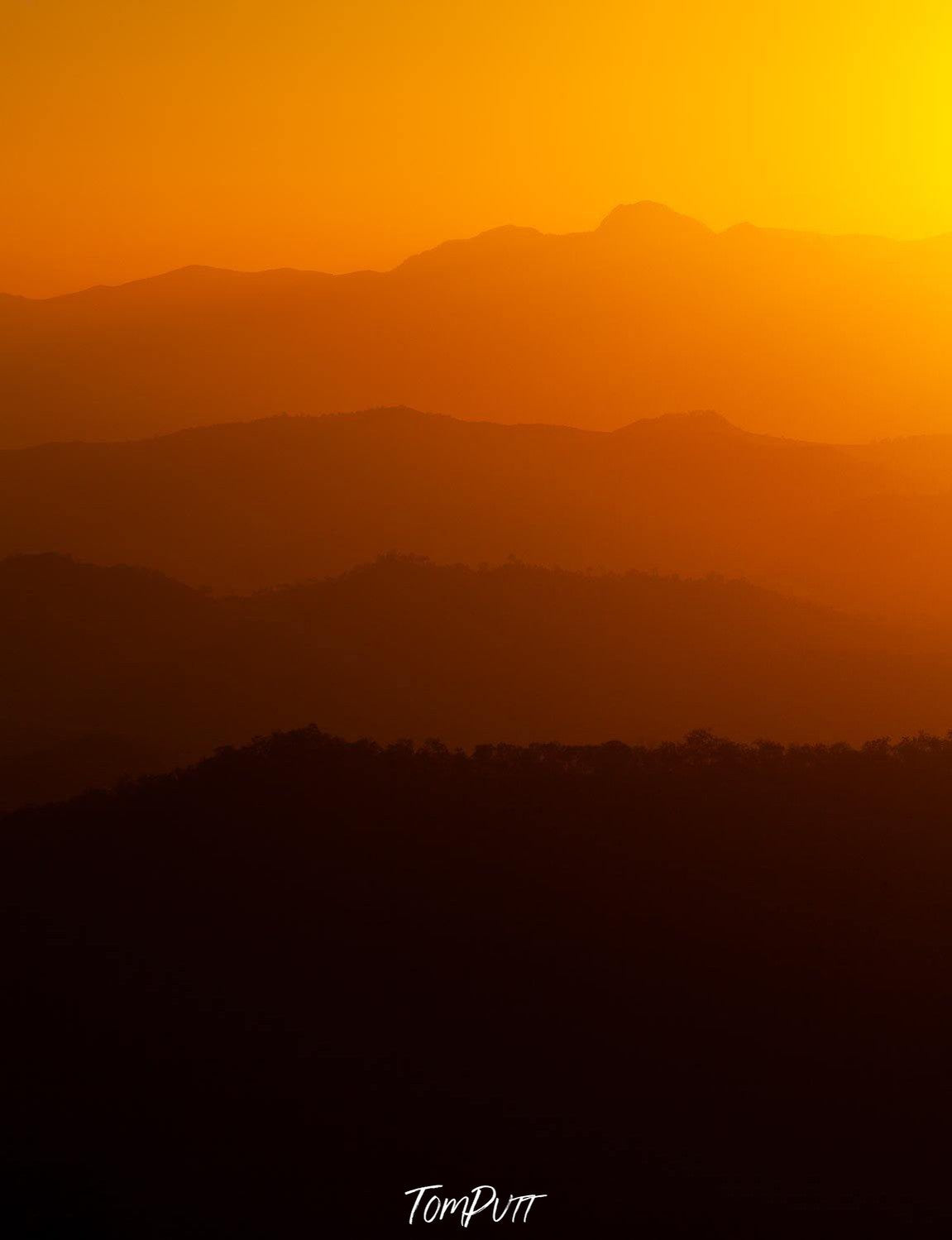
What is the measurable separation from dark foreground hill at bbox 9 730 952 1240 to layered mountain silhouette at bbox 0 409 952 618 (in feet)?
275

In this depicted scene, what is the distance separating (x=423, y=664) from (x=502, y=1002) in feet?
218

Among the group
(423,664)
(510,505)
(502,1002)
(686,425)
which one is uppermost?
(686,425)

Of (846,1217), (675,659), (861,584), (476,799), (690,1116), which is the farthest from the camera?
(861,584)

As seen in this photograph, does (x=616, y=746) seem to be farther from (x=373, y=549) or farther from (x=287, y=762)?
(x=373, y=549)

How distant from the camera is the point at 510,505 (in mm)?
147875

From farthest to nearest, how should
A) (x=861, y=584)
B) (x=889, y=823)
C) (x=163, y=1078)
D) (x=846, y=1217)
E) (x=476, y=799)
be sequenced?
(x=861, y=584) → (x=476, y=799) → (x=889, y=823) → (x=163, y=1078) → (x=846, y=1217)

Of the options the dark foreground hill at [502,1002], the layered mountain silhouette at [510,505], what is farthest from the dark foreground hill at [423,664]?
the dark foreground hill at [502,1002]

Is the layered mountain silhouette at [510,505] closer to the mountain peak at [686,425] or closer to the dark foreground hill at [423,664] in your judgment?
the mountain peak at [686,425]

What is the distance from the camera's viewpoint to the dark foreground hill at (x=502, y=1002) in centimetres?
2772

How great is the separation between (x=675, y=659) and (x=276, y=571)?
188 ft

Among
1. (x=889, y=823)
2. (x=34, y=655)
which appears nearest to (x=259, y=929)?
(x=889, y=823)

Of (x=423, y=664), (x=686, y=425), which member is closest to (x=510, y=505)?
(x=686, y=425)

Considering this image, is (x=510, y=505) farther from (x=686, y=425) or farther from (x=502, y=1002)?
(x=502, y=1002)

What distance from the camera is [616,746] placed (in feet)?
156
